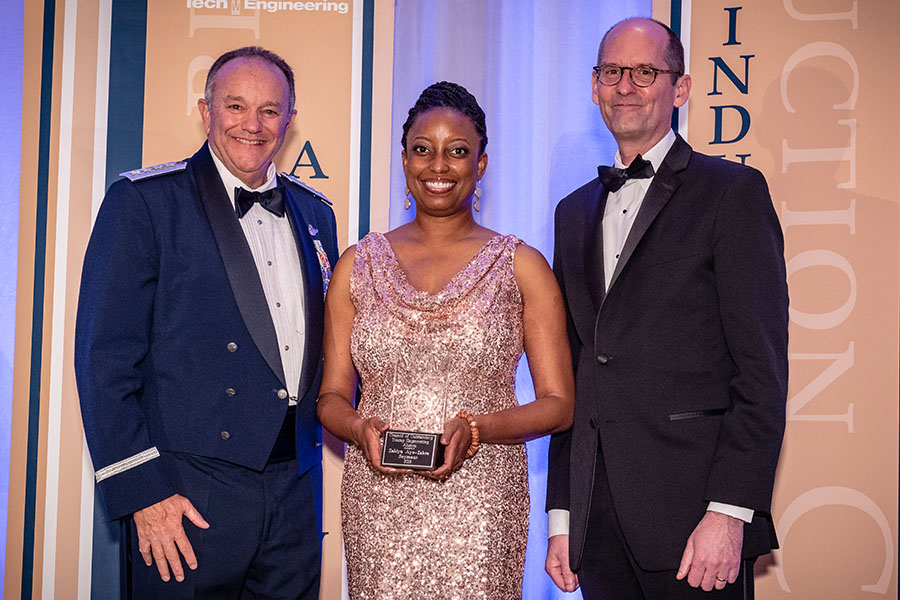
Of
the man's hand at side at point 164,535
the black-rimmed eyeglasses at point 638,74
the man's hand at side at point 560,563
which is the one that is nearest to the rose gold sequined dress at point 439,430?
the man's hand at side at point 560,563

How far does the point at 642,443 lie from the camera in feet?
8.13

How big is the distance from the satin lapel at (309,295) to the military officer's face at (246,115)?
167 mm

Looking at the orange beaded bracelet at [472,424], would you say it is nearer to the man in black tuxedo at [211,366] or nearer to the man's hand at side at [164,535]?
the man in black tuxedo at [211,366]

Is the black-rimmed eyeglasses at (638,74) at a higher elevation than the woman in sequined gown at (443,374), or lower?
higher

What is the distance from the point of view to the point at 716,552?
2.30 m

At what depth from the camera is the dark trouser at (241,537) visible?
8.51 ft

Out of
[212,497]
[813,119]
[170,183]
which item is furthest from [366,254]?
[813,119]

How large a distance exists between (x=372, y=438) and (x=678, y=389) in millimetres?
898

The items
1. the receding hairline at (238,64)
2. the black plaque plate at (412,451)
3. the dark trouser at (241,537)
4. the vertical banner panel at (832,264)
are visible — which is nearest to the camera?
the black plaque plate at (412,451)

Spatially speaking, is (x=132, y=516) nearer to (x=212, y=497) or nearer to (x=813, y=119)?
(x=212, y=497)

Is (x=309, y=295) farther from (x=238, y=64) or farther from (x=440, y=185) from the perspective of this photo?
(x=238, y=64)

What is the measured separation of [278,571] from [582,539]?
0.99 meters

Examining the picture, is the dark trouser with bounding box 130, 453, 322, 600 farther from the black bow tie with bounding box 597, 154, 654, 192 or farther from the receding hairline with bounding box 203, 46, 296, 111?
the black bow tie with bounding box 597, 154, 654, 192

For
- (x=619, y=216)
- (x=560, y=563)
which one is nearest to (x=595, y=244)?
(x=619, y=216)
